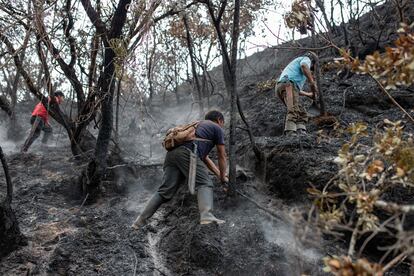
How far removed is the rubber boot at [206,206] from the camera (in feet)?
16.2

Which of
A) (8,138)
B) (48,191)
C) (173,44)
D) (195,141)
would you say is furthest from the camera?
(173,44)

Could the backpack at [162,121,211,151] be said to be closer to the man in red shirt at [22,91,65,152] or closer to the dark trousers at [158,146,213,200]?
the dark trousers at [158,146,213,200]

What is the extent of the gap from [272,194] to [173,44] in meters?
8.16

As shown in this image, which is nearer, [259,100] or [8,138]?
[259,100]

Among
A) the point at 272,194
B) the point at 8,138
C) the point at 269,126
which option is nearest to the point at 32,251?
the point at 272,194

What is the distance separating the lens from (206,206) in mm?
5016

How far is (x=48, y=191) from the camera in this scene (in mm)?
7512

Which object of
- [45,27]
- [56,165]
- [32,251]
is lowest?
[32,251]

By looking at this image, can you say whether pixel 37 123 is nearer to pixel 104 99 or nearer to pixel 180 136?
pixel 104 99

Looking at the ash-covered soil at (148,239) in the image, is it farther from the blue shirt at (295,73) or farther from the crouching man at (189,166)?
the blue shirt at (295,73)

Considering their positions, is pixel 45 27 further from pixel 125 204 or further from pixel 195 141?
pixel 125 204

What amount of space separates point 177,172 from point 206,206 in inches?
24.0

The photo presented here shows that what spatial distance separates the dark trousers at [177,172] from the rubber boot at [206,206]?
0.28 feet

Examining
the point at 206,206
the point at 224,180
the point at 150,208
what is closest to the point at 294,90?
the point at 224,180
